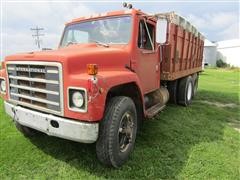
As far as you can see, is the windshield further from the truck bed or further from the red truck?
the truck bed

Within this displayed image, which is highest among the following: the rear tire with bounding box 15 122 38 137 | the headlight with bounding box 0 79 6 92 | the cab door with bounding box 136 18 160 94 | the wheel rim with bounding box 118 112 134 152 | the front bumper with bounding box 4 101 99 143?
the cab door with bounding box 136 18 160 94

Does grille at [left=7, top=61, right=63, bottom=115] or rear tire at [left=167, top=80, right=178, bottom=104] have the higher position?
grille at [left=7, top=61, right=63, bottom=115]

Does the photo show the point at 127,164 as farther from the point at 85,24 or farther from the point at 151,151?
the point at 85,24

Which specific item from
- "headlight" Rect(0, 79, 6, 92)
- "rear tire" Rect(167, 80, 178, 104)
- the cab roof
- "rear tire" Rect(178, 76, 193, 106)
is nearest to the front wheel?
the cab roof

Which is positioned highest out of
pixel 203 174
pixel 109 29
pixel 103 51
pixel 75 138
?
pixel 109 29

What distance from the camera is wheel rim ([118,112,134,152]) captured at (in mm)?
3959

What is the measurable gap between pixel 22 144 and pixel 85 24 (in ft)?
8.42

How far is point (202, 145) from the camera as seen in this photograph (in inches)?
196

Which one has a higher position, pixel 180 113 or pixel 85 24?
pixel 85 24

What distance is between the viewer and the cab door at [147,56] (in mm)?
4833

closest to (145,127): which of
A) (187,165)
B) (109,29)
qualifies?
(187,165)

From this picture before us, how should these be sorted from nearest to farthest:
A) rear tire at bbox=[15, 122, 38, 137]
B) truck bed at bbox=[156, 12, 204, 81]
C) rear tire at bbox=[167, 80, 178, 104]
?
rear tire at bbox=[15, 122, 38, 137]
truck bed at bbox=[156, 12, 204, 81]
rear tire at bbox=[167, 80, 178, 104]

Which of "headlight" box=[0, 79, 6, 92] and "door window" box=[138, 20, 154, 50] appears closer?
"headlight" box=[0, 79, 6, 92]

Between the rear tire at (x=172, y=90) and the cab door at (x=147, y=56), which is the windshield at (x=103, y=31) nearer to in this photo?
the cab door at (x=147, y=56)
